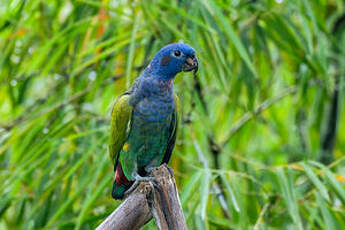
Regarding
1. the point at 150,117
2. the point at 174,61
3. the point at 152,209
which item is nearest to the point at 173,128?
the point at 150,117

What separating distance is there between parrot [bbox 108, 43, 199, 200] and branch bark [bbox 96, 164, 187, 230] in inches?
17.0

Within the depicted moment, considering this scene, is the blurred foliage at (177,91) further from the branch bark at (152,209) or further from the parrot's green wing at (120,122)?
the branch bark at (152,209)

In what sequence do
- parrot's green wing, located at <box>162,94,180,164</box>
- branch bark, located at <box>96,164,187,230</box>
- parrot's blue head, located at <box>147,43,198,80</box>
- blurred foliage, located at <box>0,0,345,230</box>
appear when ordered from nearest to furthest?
branch bark, located at <box>96,164,187,230</box>, parrot's blue head, located at <box>147,43,198,80</box>, parrot's green wing, located at <box>162,94,180,164</box>, blurred foliage, located at <box>0,0,345,230</box>

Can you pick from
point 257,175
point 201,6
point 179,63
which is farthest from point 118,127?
point 257,175

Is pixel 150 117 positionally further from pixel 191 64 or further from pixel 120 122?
pixel 191 64

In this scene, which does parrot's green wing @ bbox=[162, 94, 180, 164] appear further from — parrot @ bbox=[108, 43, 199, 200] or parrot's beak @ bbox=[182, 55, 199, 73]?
parrot's beak @ bbox=[182, 55, 199, 73]

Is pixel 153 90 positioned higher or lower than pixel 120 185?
higher

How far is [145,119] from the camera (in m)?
2.02

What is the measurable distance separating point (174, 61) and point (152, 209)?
64cm

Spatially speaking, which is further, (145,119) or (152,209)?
(145,119)

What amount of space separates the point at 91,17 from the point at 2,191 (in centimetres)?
90

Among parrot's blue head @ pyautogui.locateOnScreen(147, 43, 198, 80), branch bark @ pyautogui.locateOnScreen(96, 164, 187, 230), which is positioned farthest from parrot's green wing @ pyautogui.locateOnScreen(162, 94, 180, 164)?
branch bark @ pyautogui.locateOnScreen(96, 164, 187, 230)

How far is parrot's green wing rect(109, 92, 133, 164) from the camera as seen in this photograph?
2021 millimetres

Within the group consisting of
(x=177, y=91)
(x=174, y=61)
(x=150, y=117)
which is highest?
(x=174, y=61)
